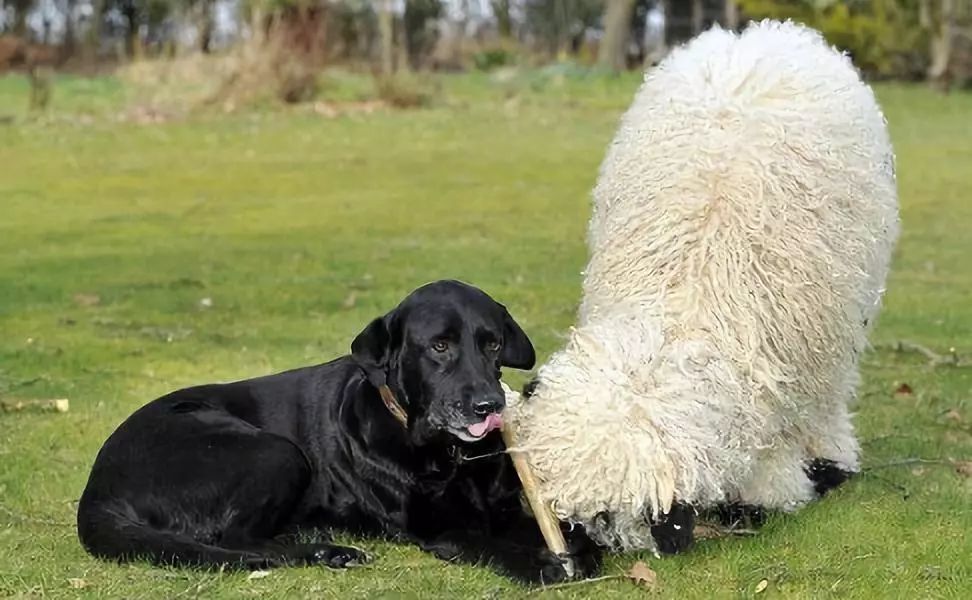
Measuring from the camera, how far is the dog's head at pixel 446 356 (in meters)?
4.65

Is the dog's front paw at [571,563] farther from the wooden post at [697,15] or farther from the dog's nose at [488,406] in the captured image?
the wooden post at [697,15]

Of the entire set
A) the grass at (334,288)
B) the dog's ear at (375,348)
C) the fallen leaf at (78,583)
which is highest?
the dog's ear at (375,348)

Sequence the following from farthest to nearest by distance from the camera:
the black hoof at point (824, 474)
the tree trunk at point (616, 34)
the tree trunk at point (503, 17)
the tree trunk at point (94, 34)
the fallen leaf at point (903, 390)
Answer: the tree trunk at point (503, 17) < the tree trunk at point (94, 34) < the tree trunk at point (616, 34) < the fallen leaf at point (903, 390) < the black hoof at point (824, 474)

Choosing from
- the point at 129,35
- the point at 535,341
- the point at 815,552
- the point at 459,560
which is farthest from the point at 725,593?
the point at 129,35

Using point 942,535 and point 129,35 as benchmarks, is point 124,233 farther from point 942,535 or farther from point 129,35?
point 129,35

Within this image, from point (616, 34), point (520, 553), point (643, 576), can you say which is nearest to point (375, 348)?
point (520, 553)

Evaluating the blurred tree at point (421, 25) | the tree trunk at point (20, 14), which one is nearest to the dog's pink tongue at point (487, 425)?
the blurred tree at point (421, 25)

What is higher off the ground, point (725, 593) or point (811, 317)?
point (811, 317)

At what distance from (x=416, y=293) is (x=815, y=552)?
162 centimetres

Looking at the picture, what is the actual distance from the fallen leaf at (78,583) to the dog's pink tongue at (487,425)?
1305 mm

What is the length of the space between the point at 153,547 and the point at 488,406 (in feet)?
3.94

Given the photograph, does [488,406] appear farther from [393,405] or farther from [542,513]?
[393,405]

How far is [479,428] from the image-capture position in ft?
15.1

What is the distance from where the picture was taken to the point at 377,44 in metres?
45.4
